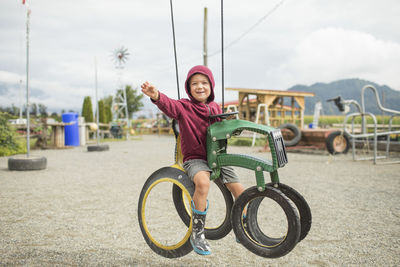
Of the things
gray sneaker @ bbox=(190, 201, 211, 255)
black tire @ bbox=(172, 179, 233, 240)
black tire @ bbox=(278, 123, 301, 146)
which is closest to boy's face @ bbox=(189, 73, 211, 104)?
black tire @ bbox=(172, 179, 233, 240)

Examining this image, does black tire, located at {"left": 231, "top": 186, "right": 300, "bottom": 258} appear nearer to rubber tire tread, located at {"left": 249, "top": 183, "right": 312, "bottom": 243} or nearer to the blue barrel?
rubber tire tread, located at {"left": 249, "top": 183, "right": 312, "bottom": 243}

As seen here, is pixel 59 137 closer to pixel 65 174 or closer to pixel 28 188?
pixel 65 174

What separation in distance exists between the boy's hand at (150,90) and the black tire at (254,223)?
2.59 ft

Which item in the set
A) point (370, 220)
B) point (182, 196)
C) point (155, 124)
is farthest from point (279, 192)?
point (155, 124)

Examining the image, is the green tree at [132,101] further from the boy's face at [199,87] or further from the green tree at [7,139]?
the boy's face at [199,87]

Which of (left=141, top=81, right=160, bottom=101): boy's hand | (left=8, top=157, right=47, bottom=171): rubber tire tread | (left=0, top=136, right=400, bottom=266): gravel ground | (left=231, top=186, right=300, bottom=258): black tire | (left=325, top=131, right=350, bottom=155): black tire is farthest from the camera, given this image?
(left=325, top=131, right=350, bottom=155): black tire

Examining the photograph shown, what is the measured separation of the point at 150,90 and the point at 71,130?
16284mm

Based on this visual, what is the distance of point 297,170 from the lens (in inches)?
320

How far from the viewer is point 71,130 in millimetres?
16781

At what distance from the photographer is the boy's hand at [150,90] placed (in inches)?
74.6

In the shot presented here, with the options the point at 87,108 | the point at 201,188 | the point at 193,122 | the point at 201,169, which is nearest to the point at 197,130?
the point at 193,122

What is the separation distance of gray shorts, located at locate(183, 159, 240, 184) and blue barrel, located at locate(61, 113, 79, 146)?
16.0 meters

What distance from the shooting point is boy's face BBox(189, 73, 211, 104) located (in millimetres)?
2084

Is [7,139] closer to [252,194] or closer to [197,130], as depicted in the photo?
[197,130]
